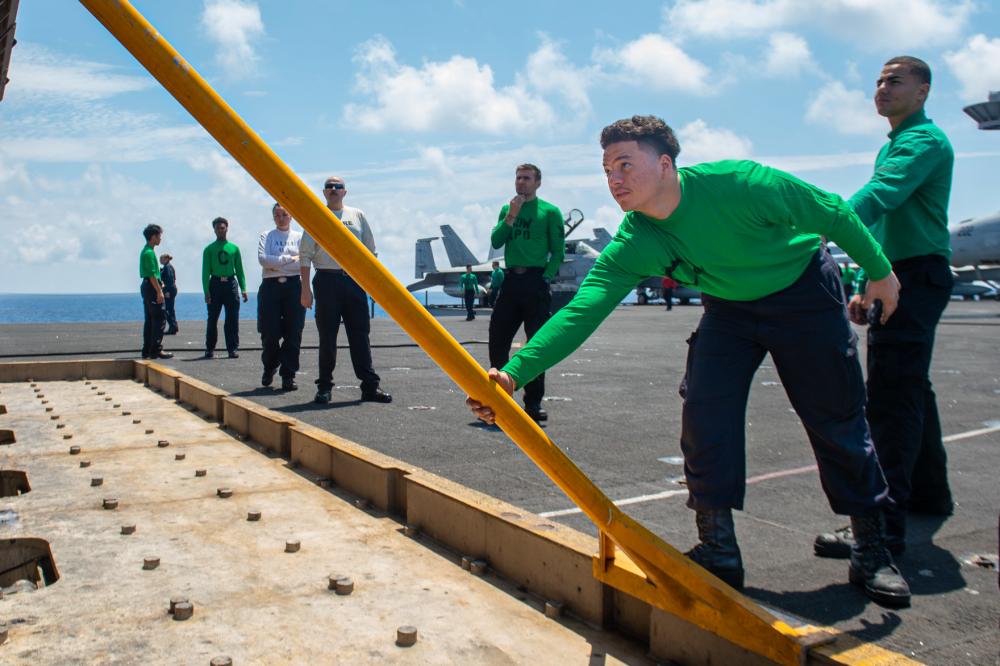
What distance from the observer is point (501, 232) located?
7.46m

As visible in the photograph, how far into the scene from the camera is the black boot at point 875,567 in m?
2.93

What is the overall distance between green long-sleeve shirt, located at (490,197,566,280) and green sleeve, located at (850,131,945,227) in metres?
3.82

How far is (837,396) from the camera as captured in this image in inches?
122

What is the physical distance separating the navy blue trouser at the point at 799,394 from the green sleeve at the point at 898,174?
0.42 m

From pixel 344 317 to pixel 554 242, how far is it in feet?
7.78

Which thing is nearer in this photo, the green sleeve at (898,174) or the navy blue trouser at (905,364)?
the green sleeve at (898,174)

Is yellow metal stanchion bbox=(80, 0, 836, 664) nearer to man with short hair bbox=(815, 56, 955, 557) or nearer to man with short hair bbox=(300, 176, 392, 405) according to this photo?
man with short hair bbox=(815, 56, 955, 557)

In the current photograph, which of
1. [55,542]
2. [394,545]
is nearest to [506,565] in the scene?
[394,545]

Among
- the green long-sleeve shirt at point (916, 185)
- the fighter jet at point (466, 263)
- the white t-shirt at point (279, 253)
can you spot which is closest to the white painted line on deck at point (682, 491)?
the green long-sleeve shirt at point (916, 185)

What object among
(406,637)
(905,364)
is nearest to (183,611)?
(406,637)

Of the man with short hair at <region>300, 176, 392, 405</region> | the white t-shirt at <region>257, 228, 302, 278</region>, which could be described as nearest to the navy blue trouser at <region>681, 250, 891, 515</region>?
the man with short hair at <region>300, 176, 392, 405</region>

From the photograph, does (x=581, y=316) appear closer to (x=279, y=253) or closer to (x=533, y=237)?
(x=533, y=237)

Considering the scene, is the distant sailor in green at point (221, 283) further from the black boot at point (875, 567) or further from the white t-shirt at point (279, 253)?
the black boot at point (875, 567)

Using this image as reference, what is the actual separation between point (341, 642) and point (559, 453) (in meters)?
0.90
